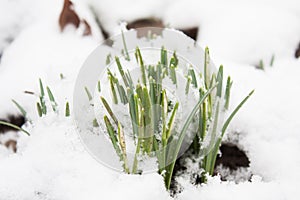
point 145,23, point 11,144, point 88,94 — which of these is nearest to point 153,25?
point 145,23

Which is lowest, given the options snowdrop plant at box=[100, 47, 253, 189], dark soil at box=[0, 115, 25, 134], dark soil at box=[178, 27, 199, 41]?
snowdrop plant at box=[100, 47, 253, 189]

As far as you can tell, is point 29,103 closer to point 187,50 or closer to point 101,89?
point 101,89

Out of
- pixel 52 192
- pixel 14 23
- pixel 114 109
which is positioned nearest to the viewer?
pixel 52 192

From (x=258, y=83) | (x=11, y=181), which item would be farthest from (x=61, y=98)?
(x=258, y=83)

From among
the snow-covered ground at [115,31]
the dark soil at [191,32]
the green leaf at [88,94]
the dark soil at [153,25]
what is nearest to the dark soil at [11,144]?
the snow-covered ground at [115,31]

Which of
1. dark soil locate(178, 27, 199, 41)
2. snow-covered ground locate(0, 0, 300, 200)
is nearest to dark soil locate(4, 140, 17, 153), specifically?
snow-covered ground locate(0, 0, 300, 200)

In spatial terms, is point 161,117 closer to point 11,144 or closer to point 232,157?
point 232,157

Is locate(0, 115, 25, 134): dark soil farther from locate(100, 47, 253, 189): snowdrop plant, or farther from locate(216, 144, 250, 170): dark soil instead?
locate(216, 144, 250, 170): dark soil
